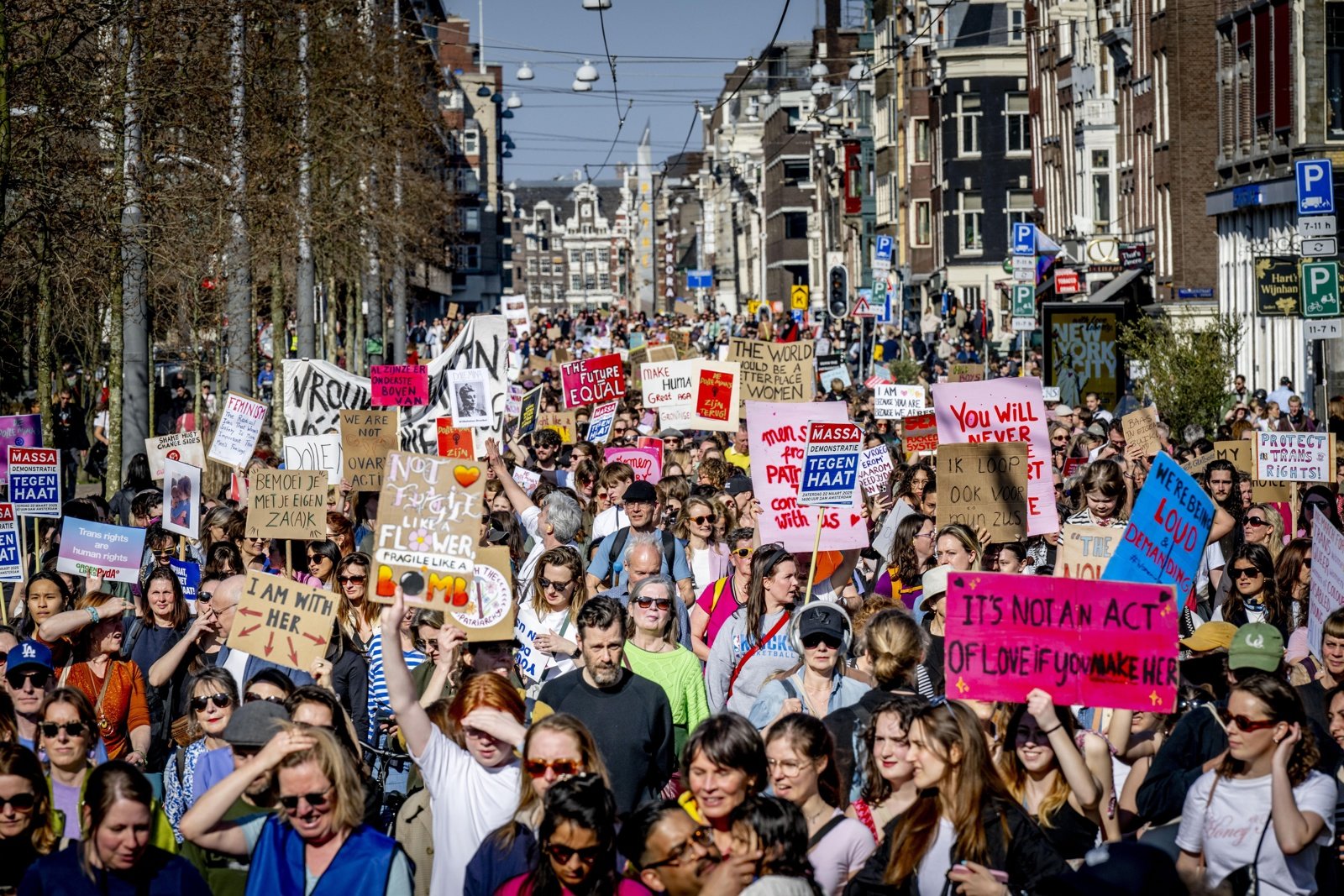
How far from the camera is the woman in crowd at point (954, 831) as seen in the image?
5578mm

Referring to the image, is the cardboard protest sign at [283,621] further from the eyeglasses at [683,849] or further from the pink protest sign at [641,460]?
the pink protest sign at [641,460]

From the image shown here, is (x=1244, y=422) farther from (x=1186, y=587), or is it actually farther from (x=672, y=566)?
(x=1186, y=587)

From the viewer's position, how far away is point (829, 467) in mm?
10953

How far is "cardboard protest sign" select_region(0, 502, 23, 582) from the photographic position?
12.0 meters

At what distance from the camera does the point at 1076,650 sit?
6352mm

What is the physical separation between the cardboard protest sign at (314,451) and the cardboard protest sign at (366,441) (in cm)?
125

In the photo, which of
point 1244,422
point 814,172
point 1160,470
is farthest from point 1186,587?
point 814,172

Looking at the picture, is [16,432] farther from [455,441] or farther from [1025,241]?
[1025,241]

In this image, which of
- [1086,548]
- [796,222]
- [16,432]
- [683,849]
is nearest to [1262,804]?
[683,849]

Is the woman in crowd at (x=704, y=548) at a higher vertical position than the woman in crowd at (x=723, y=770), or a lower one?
higher

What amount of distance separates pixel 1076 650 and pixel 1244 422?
13.3 metres

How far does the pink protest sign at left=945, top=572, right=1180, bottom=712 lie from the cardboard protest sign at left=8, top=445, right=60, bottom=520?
8.45 m

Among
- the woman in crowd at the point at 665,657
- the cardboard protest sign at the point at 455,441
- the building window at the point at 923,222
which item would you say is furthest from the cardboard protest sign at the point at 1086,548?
the building window at the point at 923,222

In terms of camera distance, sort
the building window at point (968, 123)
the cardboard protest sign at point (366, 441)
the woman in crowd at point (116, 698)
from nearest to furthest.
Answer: the woman in crowd at point (116, 698)
the cardboard protest sign at point (366, 441)
the building window at point (968, 123)
